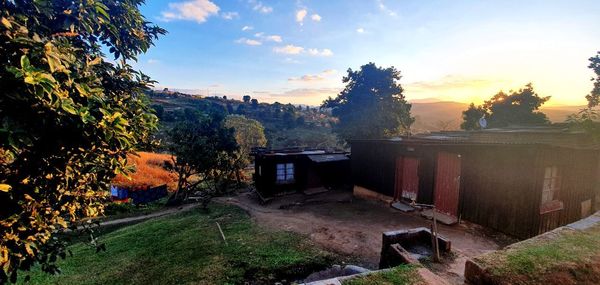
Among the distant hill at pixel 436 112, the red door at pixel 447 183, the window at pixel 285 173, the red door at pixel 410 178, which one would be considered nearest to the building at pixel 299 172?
the window at pixel 285 173

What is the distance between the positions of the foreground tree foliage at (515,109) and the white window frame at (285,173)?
80.6 ft

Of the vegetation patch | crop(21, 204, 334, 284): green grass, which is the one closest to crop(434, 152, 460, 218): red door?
the vegetation patch

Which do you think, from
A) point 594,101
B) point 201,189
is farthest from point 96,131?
point 594,101

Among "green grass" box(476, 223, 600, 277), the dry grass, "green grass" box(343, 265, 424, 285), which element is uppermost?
"green grass" box(476, 223, 600, 277)

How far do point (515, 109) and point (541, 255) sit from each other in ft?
110

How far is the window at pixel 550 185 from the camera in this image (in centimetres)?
1065

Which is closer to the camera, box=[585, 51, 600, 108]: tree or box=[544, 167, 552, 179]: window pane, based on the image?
box=[544, 167, 552, 179]: window pane

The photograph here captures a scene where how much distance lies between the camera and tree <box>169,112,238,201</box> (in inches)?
885

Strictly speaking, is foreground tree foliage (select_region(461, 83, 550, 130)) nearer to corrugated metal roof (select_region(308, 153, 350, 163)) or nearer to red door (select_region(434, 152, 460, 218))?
A: corrugated metal roof (select_region(308, 153, 350, 163))

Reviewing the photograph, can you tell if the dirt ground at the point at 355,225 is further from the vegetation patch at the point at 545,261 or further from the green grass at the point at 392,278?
the green grass at the point at 392,278

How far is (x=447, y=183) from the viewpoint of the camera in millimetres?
13273

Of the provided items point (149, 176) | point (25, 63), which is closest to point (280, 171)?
point (25, 63)

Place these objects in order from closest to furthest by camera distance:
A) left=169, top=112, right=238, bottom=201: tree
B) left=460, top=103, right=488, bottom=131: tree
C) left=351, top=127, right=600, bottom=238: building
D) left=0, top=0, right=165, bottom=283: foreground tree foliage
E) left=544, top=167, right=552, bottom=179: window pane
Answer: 1. left=0, top=0, right=165, bottom=283: foreground tree foliage
2. left=351, top=127, right=600, bottom=238: building
3. left=544, top=167, right=552, bottom=179: window pane
4. left=169, top=112, right=238, bottom=201: tree
5. left=460, top=103, right=488, bottom=131: tree

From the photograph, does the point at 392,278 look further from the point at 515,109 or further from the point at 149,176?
the point at 515,109
